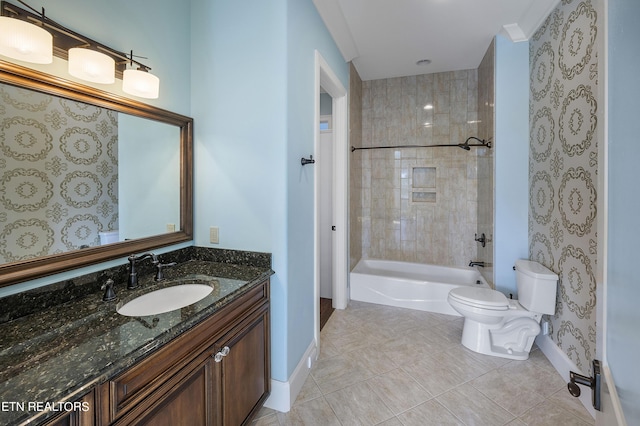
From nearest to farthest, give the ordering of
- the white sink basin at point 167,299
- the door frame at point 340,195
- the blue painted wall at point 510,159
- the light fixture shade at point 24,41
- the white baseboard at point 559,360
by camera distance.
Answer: the light fixture shade at point 24,41 < the white sink basin at point 167,299 < the white baseboard at point 559,360 < the blue painted wall at point 510,159 < the door frame at point 340,195

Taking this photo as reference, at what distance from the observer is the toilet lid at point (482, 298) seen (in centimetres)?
220

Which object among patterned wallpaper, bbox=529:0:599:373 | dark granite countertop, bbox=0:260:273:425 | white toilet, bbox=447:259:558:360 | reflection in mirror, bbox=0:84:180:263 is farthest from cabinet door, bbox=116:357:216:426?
patterned wallpaper, bbox=529:0:599:373

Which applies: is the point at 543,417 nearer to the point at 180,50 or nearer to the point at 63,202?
the point at 63,202

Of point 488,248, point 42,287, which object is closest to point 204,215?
point 42,287

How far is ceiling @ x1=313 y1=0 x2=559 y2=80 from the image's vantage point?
224 centimetres

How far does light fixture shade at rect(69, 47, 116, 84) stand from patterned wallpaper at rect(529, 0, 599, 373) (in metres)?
2.57

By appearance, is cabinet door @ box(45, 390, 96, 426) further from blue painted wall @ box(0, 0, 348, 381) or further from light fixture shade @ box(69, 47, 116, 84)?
light fixture shade @ box(69, 47, 116, 84)

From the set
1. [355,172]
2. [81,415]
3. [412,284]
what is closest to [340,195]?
[355,172]

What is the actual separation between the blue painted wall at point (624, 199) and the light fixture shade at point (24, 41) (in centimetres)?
168

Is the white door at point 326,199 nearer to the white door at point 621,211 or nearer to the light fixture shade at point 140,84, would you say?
the light fixture shade at point 140,84

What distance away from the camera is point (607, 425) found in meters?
0.61

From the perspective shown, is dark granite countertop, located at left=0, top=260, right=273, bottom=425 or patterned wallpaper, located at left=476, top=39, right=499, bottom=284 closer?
dark granite countertop, located at left=0, top=260, right=273, bottom=425

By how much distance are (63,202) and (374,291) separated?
9.28 ft

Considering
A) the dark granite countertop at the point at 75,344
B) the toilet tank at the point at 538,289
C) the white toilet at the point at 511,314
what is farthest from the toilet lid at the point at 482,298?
the dark granite countertop at the point at 75,344
